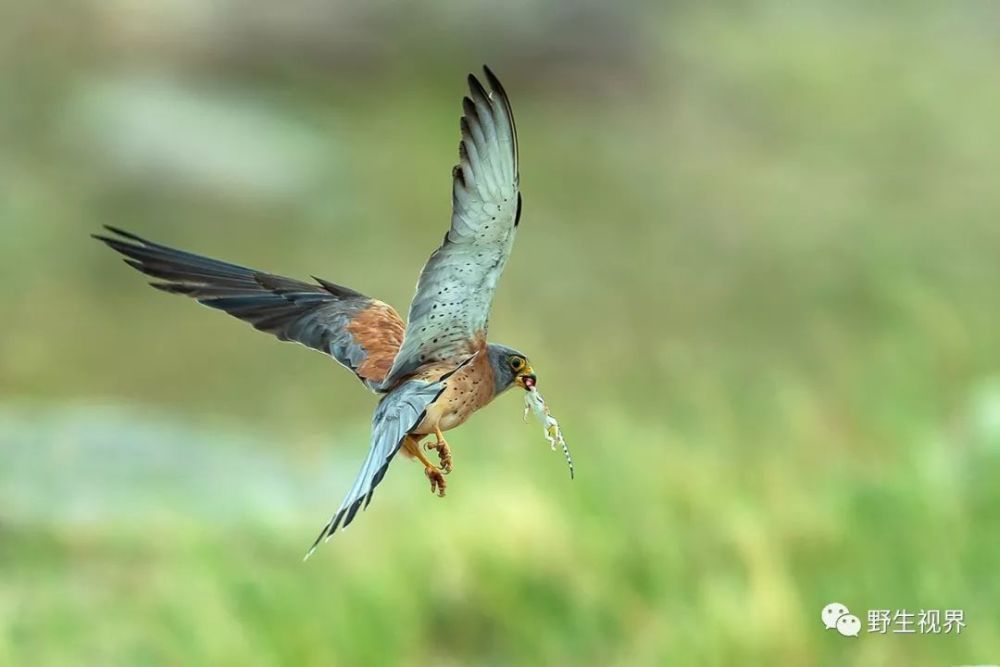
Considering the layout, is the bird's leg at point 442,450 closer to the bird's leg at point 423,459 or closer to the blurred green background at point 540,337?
the bird's leg at point 423,459

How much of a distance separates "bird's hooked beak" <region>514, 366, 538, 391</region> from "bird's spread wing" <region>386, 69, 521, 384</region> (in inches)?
1.5

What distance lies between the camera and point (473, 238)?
0.72 metres

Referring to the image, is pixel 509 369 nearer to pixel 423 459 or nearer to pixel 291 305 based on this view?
pixel 423 459

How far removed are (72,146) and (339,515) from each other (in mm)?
8368

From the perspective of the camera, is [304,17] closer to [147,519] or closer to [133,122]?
[133,122]

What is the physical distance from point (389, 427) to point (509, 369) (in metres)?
0.09

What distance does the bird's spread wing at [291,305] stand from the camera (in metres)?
0.82

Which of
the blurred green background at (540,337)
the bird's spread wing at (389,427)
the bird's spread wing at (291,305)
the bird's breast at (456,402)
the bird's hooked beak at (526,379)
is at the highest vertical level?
the blurred green background at (540,337)

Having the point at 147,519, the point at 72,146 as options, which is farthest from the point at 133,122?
the point at 147,519

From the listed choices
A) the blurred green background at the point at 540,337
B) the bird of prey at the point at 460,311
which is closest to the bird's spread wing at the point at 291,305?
the bird of prey at the point at 460,311

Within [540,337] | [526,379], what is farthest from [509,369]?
[540,337]

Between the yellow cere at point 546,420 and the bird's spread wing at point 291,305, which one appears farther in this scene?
the bird's spread wing at point 291,305

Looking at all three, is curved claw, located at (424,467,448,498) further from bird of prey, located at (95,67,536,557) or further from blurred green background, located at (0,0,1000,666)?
blurred green background, located at (0,0,1000,666)

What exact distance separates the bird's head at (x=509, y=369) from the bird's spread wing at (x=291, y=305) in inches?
2.6
